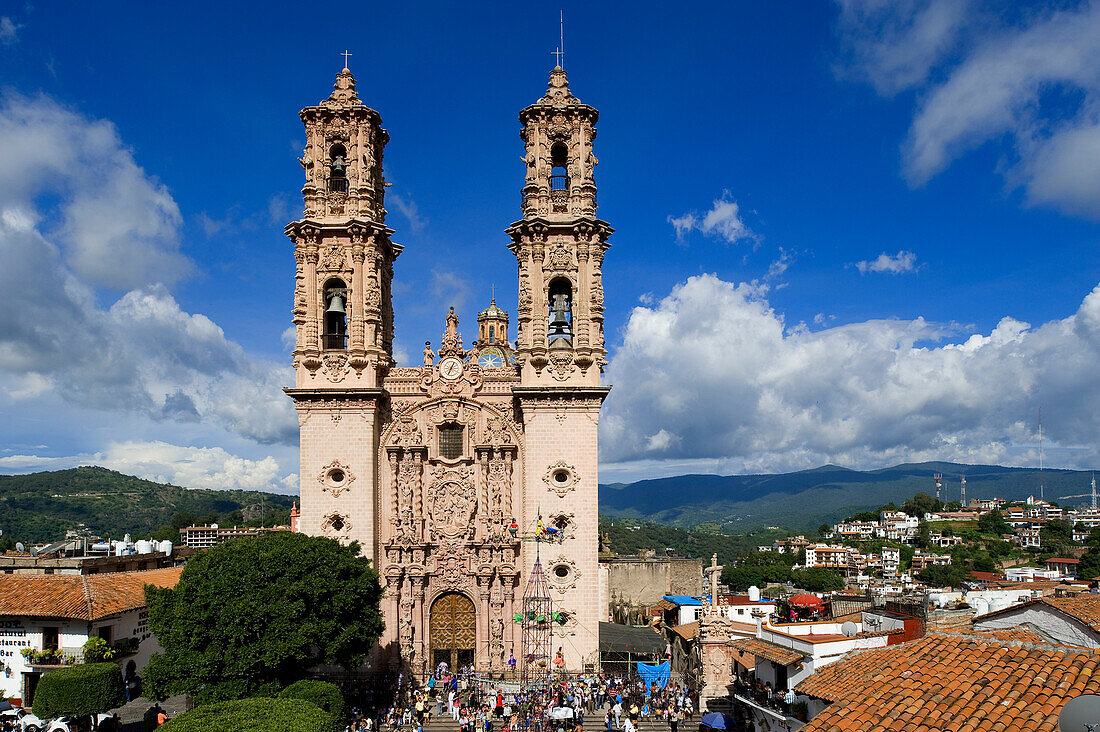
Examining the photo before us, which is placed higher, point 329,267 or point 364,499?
point 329,267

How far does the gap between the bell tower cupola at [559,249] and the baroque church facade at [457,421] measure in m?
0.06

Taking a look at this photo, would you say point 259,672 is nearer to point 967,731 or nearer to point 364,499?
point 364,499

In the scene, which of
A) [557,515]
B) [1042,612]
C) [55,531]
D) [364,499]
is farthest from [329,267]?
[55,531]

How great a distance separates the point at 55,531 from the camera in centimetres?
13188

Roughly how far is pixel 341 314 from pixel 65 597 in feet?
52.3

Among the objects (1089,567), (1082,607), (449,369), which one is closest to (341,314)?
(449,369)

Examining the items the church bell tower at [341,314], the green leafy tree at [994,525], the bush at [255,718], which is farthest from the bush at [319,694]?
the green leafy tree at [994,525]

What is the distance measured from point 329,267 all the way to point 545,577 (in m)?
16.6

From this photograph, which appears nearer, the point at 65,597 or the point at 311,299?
the point at 65,597

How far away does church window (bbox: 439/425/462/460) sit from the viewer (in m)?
36.2

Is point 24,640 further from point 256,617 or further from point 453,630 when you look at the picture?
point 453,630

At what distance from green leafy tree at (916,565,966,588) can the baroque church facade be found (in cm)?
7443

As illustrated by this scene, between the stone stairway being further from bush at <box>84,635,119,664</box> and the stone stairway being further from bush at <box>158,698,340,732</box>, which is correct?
bush at <box>84,635,119,664</box>

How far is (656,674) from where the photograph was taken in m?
33.4
